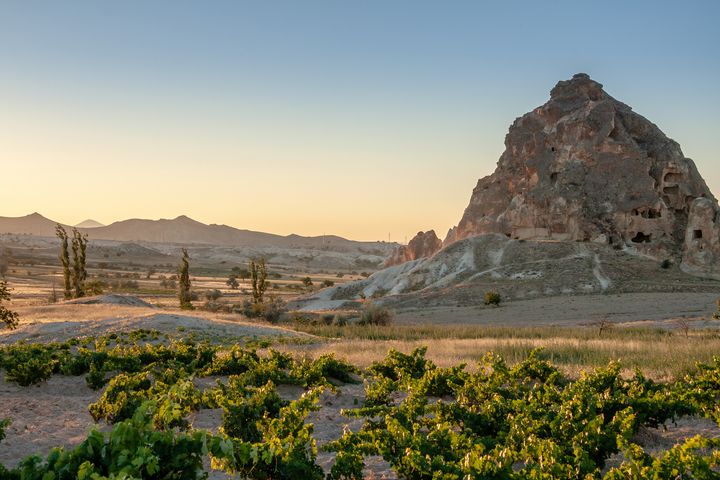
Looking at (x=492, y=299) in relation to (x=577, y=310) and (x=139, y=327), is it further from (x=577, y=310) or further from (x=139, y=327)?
(x=139, y=327)

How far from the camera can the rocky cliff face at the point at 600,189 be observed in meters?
59.0

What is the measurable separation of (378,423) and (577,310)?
1456 inches

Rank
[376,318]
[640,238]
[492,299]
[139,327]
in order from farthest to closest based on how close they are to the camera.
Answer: [640,238]
[492,299]
[376,318]
[139,327]

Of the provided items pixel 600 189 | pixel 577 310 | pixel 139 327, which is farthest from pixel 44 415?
pixel 600 189

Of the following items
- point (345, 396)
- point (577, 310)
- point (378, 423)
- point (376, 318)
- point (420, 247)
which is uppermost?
point (420, 247)

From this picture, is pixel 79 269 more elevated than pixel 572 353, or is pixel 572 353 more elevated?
pixel 79 269

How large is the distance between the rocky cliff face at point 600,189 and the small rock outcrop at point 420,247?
6.58 metres

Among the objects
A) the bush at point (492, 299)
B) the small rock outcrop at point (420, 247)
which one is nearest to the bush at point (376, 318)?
the bush at point (492, 299)

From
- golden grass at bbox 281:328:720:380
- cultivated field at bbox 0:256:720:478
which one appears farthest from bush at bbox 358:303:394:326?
golden grass at bbox 281:328:720:380

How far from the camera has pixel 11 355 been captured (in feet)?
46.5

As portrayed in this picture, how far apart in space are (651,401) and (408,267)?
204ft

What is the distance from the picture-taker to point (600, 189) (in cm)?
6350

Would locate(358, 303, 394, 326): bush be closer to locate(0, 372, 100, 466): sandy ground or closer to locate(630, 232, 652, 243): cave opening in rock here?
locate(0, 372, 100, 466): sandy ground

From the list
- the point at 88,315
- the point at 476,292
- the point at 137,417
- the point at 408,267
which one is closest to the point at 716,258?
the point at 476,292
